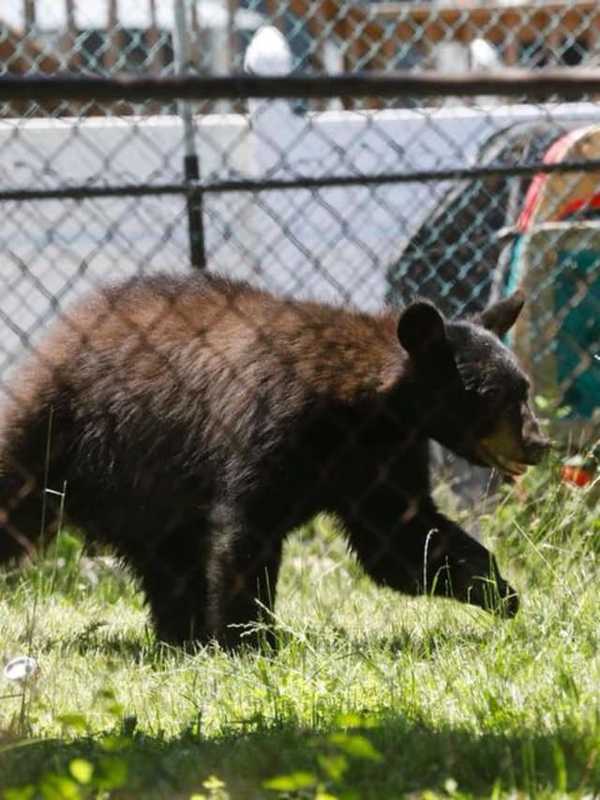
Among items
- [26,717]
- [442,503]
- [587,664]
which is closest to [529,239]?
[442,503]

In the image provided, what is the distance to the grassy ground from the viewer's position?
2.85 meters

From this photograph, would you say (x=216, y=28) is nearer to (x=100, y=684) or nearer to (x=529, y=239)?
(x=529, y=239)

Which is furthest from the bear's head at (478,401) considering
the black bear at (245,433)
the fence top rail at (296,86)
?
the fence top rail at (296,86)

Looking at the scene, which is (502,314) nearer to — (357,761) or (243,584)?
(243,584)

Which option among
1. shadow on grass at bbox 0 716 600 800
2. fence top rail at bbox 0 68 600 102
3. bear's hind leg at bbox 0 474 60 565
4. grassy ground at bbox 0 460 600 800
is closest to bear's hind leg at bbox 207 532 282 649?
grassy ground at bbox 0 460 600 800

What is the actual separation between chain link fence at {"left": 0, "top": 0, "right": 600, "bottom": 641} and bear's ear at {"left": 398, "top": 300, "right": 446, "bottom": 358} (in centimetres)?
22

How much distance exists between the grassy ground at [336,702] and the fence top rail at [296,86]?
3.97ft

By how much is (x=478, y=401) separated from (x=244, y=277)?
1.77 m

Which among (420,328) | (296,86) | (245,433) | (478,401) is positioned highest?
(296,86)

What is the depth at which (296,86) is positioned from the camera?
2969mm

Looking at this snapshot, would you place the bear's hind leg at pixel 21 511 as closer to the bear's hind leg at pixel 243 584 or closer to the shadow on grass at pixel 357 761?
the bear's hind leg at pixel 243 584

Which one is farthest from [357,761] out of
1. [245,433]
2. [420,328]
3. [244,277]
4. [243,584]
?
[244,277]

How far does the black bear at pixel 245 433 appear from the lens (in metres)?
4.54

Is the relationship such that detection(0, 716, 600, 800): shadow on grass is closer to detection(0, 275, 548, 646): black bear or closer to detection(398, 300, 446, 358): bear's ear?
detection(0, 275, 548, 646): black bear
